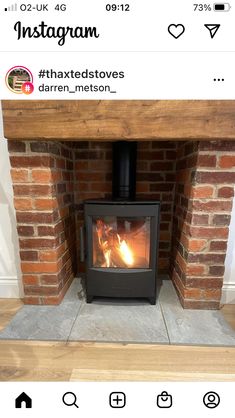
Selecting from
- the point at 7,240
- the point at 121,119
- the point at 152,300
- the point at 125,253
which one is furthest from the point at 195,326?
the point at 7,240

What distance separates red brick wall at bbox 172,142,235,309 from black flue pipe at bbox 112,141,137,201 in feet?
1.00

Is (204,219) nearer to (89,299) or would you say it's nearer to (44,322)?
(89,299)

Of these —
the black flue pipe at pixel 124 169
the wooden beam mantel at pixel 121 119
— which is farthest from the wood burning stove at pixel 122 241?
the wooden beam mantel at pixel 121 119

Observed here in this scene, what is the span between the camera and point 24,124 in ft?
3.40

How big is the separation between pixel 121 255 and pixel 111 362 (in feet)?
1.75

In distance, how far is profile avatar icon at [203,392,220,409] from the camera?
779 mm

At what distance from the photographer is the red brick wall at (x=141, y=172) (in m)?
1.51

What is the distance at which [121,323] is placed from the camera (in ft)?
3.79
